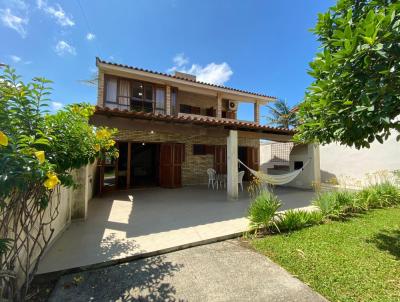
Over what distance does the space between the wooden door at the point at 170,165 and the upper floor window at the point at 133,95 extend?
5.88ft

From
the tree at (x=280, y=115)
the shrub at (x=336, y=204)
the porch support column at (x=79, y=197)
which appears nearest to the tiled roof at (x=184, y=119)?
the porch support column at (x=79, y=197)

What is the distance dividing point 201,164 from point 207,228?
20.4 ft

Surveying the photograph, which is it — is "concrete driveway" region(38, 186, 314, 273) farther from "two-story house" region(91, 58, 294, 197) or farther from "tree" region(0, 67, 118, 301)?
"two-story house" region(91, 58, 294, 197)

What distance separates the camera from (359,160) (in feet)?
31.1

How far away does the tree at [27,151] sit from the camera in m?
1.26

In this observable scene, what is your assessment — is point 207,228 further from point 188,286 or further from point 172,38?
point 172,38

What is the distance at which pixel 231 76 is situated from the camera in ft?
46.2

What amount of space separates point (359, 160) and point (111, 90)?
39.1 ft

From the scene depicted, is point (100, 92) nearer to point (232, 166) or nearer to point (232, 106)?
point (232, 166)

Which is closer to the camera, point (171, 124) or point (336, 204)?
point (336, 204)

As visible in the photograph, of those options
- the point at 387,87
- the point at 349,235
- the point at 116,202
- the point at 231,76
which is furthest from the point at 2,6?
the point at 231,76

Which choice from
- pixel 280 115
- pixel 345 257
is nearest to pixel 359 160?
pixel 345 257

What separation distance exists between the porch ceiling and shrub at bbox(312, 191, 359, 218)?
3.06m

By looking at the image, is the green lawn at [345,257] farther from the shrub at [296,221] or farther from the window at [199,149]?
the window at [199,149]
